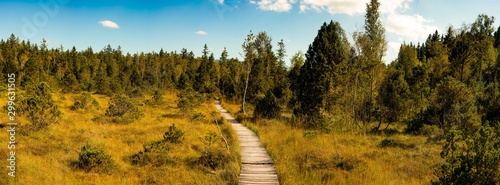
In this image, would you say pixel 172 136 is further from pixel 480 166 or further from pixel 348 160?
pixel 480 166

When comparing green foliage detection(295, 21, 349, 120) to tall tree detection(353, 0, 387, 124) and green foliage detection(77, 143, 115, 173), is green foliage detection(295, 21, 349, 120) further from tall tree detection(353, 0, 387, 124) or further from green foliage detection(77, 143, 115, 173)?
green foliage detection(77, 143, 115, 173)

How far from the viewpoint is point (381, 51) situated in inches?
826

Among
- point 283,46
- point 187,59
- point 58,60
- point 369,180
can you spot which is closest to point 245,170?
point 369,180

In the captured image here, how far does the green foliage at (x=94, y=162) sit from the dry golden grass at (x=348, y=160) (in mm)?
5579

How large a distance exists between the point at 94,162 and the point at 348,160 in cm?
878

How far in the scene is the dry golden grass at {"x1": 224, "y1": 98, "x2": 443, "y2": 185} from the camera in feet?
28.2

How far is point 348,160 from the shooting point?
10625 mm

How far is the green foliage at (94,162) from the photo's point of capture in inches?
372

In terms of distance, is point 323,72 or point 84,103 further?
point 84,103

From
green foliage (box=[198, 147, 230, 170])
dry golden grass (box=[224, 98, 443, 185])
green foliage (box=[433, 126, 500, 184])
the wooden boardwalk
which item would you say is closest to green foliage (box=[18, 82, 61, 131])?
green foliage (box=[198, 147, 230, 170])

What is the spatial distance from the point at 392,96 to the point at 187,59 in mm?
74798

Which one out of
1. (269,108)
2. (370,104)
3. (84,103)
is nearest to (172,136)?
(269,108)

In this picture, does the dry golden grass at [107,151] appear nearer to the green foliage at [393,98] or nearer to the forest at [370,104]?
the forest at [370,104]

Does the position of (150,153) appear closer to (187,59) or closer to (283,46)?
(283,46)
